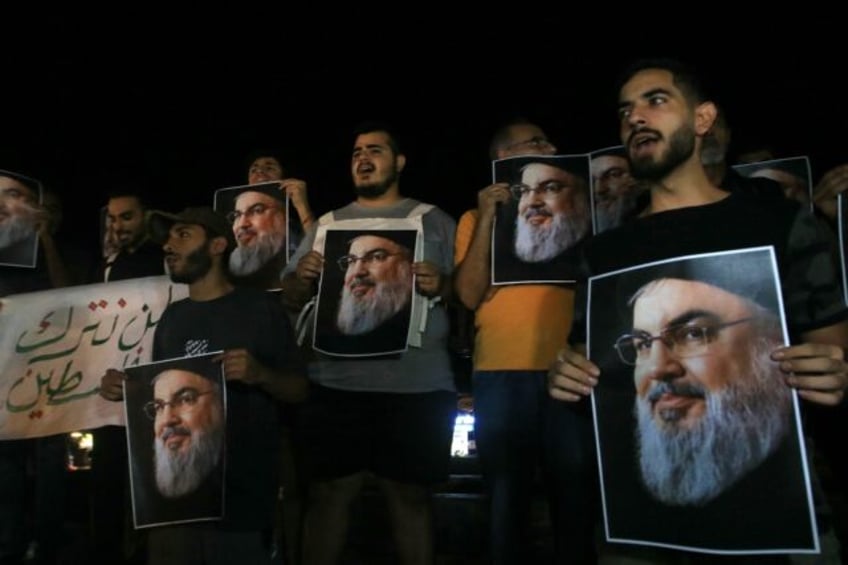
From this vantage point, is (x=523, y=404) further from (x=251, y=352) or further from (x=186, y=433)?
(x=186, y=433)

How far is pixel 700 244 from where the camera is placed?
179 centimetres

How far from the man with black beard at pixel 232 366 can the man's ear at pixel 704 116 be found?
155 centimetres

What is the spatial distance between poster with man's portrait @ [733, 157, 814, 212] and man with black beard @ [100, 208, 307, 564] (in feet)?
5.85

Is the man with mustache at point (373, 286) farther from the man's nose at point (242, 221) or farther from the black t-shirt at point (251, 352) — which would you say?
the man's nose at point (242, 221)

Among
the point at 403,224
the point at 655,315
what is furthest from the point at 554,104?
the point at 655,315

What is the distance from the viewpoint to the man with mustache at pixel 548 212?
2.84 meters

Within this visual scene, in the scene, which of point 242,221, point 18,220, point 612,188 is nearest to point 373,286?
point 612,188

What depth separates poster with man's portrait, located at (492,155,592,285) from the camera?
9.31ft

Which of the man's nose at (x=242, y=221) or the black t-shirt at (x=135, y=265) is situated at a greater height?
the man's nose at (x=242, y=221)

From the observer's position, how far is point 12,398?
12.1 ft

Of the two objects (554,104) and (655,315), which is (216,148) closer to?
(554,104)

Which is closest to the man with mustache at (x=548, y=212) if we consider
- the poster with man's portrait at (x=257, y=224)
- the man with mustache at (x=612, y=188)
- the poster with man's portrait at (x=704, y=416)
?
the man with mustache at (x=612, y=188)

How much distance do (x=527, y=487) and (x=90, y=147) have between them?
534 centimetres

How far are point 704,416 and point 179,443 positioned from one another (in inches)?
69.8
